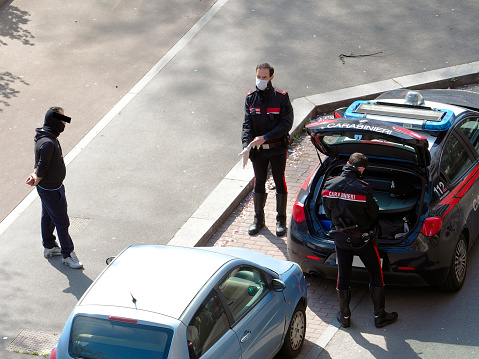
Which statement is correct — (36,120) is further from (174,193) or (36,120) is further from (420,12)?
(420,12)

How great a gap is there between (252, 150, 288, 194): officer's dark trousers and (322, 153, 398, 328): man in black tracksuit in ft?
Answer: 7.12

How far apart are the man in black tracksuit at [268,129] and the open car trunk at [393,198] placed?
3.76ft

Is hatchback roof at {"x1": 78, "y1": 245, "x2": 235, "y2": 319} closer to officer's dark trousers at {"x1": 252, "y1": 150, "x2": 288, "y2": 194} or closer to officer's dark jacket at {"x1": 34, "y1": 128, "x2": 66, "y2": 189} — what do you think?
officer's dark jacket at {"x1": 34, "y1": 128, "x2": 66, "y2": 189}

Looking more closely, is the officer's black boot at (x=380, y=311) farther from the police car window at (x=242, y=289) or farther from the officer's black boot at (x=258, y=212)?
the officer's black boot at (x=258, y=212)

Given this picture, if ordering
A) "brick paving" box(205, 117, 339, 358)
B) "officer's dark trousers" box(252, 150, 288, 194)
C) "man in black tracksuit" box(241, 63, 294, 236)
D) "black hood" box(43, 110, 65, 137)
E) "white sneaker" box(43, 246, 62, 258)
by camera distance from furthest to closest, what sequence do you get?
"white sneaker" box(43, 246, 62, 258), "officer's dark trousers" box(252, 150, 288, 194), "man in black tracksuit" box(241, 63, 294, 236), "black hood" box(43, 110, 65, 137), "brick paving" box(205, 117, 339, 358)

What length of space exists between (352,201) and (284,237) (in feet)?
8.70

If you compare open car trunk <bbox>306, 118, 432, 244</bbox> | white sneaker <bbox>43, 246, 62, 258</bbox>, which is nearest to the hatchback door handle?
open car trunk <bbox>306, 118, 432, 244</bbox>

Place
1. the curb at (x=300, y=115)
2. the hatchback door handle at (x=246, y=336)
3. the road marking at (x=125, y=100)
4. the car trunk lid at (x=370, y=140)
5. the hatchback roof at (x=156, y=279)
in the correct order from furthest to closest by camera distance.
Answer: the road marking at (x=125, y=100) → the curb at (x=300, y=115) → the car trunk lid at (x=370, y=140) → the hatchback door handle at (x=246, y=336) → the hatchback roof at (x=156, y=279)

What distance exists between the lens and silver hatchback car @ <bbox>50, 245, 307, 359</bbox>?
235 inches

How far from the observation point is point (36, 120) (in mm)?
13312

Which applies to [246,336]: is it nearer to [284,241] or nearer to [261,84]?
[284,241]

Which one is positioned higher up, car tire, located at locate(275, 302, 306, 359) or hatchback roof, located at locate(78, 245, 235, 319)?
hatchback roof, located at locate(78, 245, 235, 319)

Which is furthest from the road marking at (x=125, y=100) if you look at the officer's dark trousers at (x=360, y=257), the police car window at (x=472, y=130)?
the police car window at (x=472, y=130)

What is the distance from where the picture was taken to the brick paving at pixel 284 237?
835 cm
